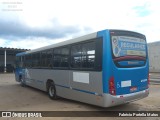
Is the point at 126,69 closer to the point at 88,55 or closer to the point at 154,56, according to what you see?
the point at 88,55

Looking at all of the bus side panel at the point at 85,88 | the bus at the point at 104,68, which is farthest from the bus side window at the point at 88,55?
the bus side panel at the point at 85,88

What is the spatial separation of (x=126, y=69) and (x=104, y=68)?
897 millimetres

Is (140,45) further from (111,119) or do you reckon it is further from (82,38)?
(111,119)

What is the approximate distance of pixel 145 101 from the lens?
32.4ft

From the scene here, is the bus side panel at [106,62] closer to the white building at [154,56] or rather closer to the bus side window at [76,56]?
the bus side window at [76,56]

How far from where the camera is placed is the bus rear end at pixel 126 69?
23.7 feet

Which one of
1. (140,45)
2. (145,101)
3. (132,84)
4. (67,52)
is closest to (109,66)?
(132,84)

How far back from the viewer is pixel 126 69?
765 cm

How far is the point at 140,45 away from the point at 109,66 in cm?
192

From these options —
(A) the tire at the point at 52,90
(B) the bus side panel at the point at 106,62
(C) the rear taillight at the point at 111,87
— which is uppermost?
(B) the bus side panel at the point at 106,62

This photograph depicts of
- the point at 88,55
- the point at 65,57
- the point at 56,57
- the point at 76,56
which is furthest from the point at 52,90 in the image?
the point at 88,55

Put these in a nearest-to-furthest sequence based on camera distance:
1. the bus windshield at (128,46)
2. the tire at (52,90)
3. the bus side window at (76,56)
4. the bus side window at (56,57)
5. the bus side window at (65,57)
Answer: the bus windshield at (128,46), the bus side window at (76,56), the bus side window at (65,57), the bus side window at (56,57), the tire at (52,90)

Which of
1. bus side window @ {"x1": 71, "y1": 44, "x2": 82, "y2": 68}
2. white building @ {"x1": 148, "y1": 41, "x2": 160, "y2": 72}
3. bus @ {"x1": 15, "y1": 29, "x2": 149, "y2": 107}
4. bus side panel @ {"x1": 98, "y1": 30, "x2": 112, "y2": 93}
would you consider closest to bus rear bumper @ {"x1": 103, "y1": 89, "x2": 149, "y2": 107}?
bus @ {"x1": 15, "y1": 29, "x2": 149, "y2": 107}

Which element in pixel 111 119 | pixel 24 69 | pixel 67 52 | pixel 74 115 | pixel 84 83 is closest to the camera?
pixel 111 119
